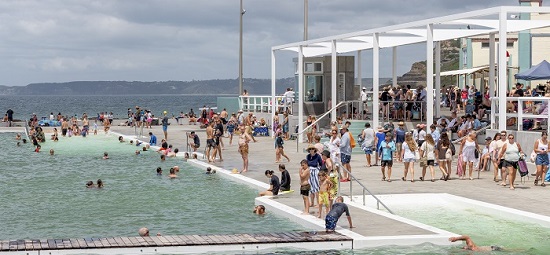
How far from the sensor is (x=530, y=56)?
160 feet

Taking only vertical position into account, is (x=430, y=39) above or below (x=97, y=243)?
above

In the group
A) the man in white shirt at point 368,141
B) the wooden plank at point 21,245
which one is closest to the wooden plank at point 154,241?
the wooden plank at point 21,245

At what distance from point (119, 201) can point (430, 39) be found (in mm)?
12499

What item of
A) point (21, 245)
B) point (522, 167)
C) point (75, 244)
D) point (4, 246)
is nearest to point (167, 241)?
point (75, 244)

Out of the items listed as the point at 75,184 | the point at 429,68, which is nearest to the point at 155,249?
the point at 75,184

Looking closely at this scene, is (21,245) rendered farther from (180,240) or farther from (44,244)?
(180,240)

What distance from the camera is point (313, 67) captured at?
46.8 metres

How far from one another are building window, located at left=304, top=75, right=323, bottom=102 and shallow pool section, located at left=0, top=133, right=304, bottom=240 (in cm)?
982

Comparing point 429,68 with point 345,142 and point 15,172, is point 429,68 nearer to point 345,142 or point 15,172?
point 345,142

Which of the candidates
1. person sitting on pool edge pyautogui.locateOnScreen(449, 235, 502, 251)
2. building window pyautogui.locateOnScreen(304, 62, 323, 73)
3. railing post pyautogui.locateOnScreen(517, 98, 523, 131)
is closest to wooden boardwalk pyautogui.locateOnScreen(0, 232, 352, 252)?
person sitting on pool edge pyautogui.locateOnScreen(449, 235, 502, 251)

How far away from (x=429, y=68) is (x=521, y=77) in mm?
3331

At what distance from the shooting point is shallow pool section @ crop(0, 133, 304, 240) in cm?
2012

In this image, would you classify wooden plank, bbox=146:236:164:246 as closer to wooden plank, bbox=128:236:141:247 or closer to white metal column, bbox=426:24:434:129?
wooden plank, bbox=128:236:141:247

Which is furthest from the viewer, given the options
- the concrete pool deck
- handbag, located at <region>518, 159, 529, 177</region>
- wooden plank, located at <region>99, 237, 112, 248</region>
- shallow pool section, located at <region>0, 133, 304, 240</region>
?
handbag, located at <region>518, 159, 529, 177</region>
